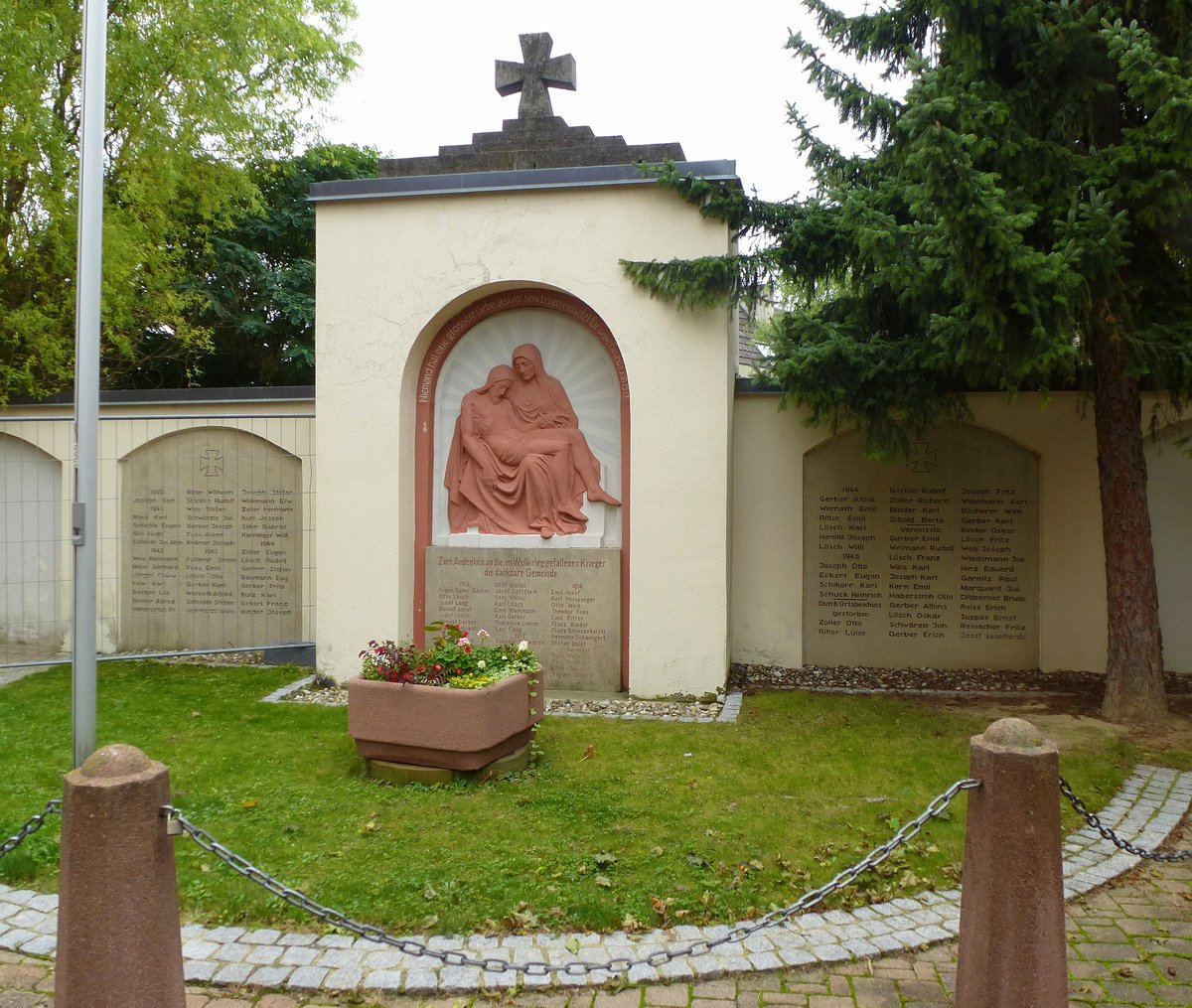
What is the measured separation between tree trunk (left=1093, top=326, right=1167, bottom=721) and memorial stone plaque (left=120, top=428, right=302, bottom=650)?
7.44m

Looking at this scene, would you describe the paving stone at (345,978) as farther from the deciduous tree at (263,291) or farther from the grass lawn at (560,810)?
the deciduous tree at (263,291)

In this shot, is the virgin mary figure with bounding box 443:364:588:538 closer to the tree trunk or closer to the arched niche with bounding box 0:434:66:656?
the tree trunk

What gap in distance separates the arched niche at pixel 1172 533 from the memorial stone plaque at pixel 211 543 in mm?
8298

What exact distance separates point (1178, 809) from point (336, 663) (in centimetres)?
633

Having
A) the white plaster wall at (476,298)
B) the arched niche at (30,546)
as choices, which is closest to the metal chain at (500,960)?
the white plaster wall at (476,298)

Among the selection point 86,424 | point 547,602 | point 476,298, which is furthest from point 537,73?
point 86,424

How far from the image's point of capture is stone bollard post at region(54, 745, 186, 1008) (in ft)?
8.77

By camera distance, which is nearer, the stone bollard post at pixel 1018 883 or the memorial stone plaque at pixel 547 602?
the stone bollard post at pixel 1018 883

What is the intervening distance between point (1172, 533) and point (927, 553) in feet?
7.28

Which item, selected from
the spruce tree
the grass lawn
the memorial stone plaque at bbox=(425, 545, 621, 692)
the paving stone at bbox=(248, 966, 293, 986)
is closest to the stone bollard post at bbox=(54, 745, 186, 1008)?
the paving stone at bbox=(248, 966, 293, 986)

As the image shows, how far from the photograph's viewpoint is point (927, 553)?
29.1 ft

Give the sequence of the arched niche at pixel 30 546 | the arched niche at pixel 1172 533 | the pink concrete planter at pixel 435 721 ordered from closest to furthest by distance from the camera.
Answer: the pink concrete planter at pixel 435 721
the arched niche at pixel 1172 533
the arched niche at pixel 30 546

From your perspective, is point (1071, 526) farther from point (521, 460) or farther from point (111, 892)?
point (111, 892)

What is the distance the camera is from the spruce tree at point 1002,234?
555 cm
